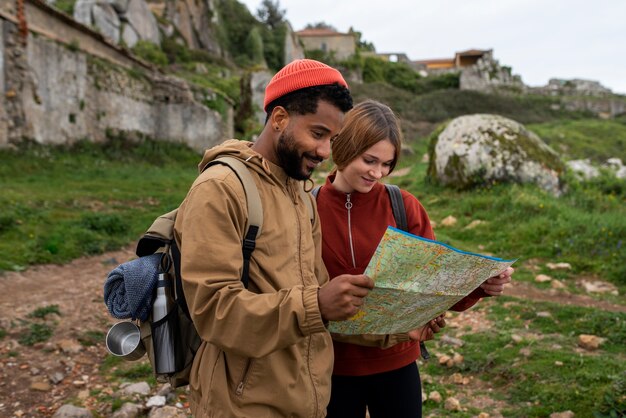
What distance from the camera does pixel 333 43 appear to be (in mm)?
55312

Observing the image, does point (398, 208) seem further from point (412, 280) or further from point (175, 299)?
point (175, 299)

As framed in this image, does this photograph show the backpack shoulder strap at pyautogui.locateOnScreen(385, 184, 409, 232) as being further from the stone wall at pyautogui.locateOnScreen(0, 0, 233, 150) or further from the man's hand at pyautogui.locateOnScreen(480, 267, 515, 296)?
the stone wall at pyautogui.locateOnScreen(0, 0, 233, 150)

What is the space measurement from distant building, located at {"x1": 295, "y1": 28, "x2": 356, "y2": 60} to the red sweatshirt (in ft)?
177

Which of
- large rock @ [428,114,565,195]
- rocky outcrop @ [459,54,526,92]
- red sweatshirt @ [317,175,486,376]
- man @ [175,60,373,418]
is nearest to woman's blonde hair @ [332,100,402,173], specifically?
red sweatshirt @ [317,175,486,376]

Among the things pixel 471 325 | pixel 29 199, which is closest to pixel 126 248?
pixel 29 199

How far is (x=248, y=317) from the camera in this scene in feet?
4.30

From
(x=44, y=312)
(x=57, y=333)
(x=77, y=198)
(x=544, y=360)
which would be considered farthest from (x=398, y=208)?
(x=77, y=198)

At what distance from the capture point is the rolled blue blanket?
152cm

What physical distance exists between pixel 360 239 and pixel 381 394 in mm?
659

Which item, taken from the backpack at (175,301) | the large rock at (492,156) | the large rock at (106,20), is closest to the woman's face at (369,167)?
the backpack at (175,301)

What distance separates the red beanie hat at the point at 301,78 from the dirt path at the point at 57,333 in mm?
2760

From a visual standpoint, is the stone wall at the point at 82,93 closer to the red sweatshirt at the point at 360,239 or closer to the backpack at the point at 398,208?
the red sweatshirt at the point at 360,239

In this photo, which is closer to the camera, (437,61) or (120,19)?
(120,19)

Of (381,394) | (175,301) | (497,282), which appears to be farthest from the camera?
(381,394)
